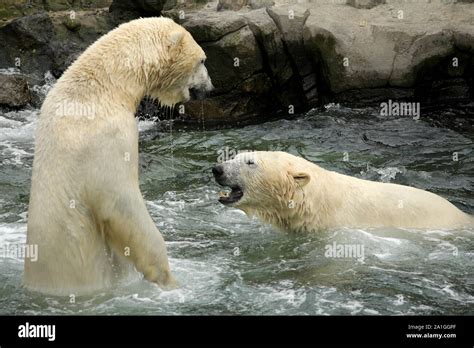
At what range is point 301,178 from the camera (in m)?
6.95

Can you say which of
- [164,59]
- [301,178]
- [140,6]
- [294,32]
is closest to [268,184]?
[301,178]

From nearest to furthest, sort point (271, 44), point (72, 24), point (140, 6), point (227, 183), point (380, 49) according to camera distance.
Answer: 1. point (227, 183)
2. point (380, 49)
3. point (271, 44)
4. point (140, 6)
5. point (72, 24)

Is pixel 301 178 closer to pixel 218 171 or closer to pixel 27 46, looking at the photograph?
pixel 218 171

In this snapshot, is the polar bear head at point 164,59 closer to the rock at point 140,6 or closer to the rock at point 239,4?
the rock at point 239,4

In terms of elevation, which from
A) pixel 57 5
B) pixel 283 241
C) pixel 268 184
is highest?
pixel 57 5

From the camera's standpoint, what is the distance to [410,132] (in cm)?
1120

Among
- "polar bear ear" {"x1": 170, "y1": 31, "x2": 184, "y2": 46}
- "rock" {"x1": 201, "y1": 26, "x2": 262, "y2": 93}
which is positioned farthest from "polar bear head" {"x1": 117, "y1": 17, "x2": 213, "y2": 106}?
"rock" {"x1": 201, "y1": 26, "x2": 262, "y2": 93}

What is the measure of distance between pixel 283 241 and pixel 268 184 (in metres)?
0.53

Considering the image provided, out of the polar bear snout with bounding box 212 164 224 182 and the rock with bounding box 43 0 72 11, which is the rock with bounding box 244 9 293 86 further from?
the polar bear snout with bounding box 212 164 224 182

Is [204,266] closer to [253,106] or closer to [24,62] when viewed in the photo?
[253,106]

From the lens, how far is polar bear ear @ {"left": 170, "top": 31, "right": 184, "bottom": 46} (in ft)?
17.4

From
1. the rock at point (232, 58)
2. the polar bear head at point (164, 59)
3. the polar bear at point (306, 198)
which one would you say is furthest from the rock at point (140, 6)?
the polar bear head at point (164, 59)

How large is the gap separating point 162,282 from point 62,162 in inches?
40.7
